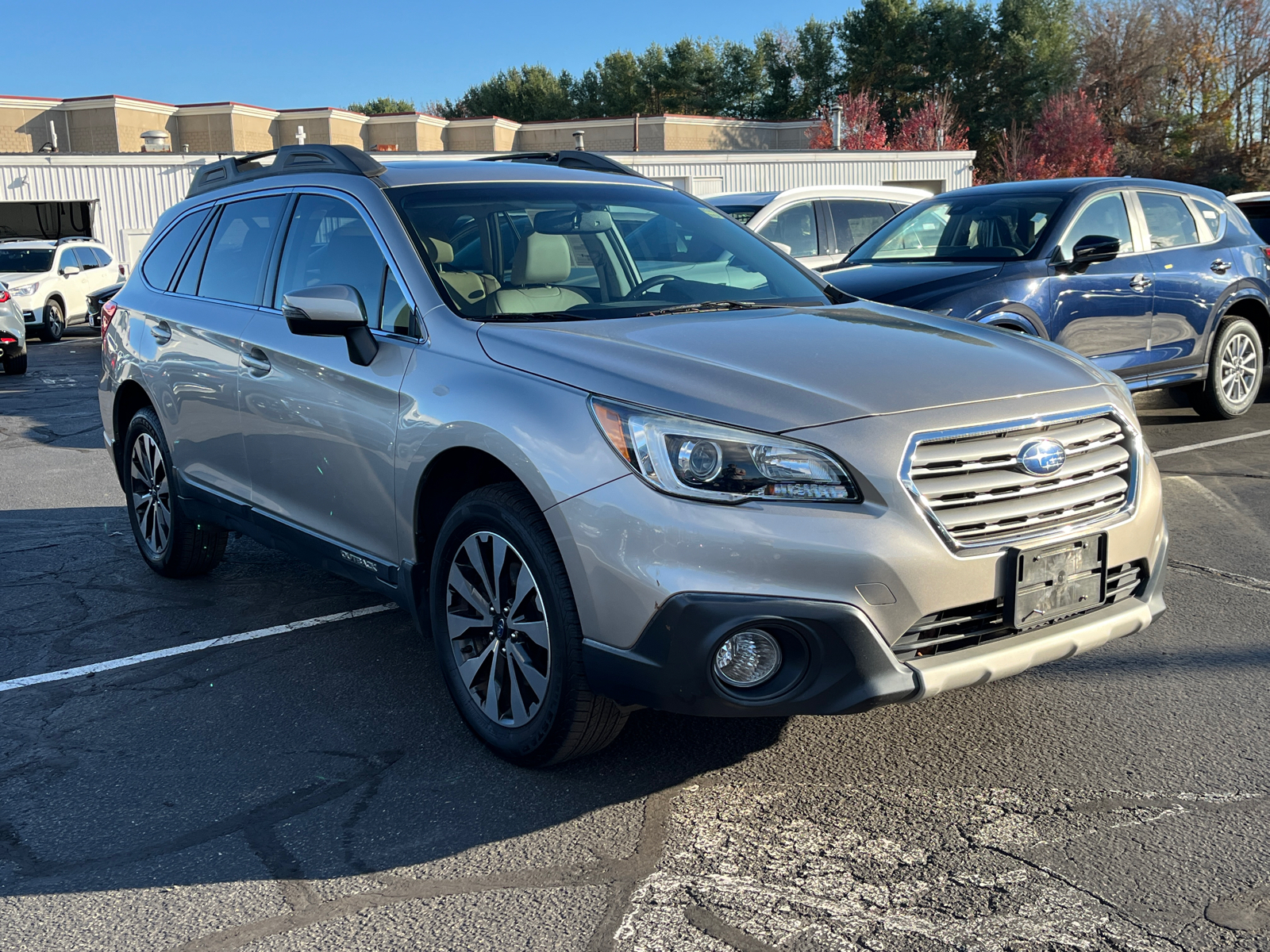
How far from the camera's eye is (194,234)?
5.43 meters

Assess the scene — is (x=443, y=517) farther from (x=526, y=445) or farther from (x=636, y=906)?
(x=636, y=906)

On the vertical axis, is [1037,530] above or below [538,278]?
below

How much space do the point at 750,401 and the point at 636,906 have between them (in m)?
1.27

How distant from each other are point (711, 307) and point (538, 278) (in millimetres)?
602

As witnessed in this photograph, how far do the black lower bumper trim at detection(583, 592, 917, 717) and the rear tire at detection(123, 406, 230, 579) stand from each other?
2.96m

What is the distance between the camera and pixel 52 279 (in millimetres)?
21172

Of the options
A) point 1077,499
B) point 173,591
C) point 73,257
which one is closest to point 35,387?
point 73,257

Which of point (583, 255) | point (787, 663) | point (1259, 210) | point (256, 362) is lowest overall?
point (787, 663)

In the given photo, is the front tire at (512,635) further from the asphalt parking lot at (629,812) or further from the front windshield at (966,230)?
the front windshield at (966,230)

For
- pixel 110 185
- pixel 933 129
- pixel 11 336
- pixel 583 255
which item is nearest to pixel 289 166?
pixel 583 255

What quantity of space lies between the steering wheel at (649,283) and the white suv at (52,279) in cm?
1875

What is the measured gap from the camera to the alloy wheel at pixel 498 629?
3354 mm

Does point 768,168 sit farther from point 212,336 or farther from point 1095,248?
point 212,336

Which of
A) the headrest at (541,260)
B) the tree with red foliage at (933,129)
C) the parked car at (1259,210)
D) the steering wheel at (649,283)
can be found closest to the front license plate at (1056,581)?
the steering wheel at (649,283)
